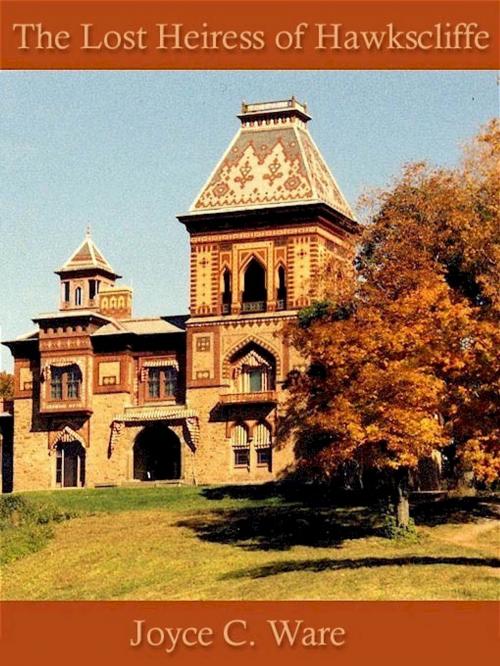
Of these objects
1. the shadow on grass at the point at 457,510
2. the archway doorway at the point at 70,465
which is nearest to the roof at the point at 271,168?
the archway doorway at the point at 70,465

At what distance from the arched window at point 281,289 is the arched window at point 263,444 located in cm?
553

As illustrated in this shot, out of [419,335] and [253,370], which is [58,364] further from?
[419,335]

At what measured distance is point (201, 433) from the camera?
6544cm

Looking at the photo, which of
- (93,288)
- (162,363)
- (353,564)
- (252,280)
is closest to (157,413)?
(162,363)

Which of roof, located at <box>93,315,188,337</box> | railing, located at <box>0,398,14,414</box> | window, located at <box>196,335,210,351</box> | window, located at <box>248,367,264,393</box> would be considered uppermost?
roof, located at <box>93,315,188,337</box>

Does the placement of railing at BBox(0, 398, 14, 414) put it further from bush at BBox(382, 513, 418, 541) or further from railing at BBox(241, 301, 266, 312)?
bush at BBox(382, 513, 418, 541)

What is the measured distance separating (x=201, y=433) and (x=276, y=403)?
4.09m

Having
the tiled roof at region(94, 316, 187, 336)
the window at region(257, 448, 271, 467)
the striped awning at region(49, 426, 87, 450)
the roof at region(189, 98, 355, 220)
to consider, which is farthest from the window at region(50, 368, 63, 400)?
the window at region(257, 448, 271, 467)

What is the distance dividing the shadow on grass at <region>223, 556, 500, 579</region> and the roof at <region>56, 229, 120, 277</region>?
34562mm

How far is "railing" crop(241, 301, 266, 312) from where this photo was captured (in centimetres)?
6538
